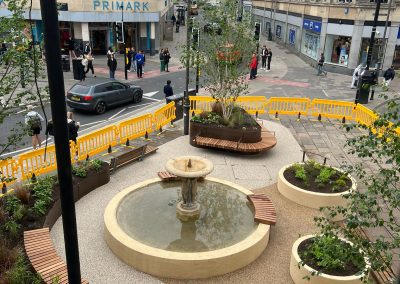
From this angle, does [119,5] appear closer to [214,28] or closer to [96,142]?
[214,28]

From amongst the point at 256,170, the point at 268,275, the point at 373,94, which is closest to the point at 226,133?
A: the point at 256,170

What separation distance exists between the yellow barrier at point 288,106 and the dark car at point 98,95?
281 inches

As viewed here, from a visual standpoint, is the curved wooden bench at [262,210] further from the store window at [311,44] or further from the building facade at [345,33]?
the store window at [311,44]

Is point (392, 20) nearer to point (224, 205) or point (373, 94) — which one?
point (373, 94)

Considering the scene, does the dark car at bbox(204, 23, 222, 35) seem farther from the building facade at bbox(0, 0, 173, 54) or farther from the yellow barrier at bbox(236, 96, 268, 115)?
the building facade at bbox(0, 0, 173, 54)

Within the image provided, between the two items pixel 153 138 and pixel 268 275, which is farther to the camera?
pixel 153 138

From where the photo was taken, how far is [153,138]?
16.1 m

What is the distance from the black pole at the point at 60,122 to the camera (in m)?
3.90

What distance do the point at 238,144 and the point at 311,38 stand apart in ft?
77.8

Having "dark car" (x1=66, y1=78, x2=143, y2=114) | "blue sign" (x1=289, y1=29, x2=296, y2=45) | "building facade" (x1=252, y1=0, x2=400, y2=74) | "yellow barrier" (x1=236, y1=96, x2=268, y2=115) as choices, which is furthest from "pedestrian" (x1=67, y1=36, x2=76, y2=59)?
"blue sign" (x1=289, y1=29, x2=296, y2=45)

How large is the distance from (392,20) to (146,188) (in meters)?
24.4

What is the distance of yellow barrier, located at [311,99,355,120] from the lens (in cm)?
1902

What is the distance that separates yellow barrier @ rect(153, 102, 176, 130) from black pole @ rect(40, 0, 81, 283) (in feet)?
38.5

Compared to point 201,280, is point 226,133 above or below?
above
